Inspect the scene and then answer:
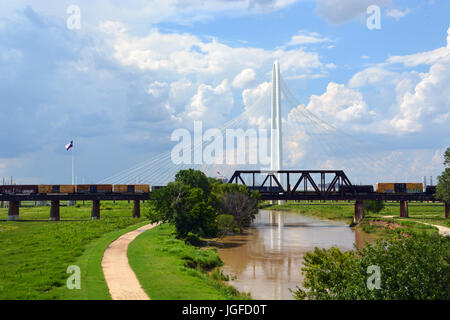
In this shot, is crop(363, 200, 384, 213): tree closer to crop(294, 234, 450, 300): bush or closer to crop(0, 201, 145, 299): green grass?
crop(0, 201, 145, 299): green grass

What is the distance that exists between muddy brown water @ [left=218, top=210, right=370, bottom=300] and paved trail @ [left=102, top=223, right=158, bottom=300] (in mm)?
9216

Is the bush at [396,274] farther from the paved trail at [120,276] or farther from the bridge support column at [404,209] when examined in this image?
the bridge support column at [404,209]

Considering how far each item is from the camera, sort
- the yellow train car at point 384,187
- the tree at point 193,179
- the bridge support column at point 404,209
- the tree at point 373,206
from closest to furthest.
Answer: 1. the tree at point 193,179
2. the bridge support column at point 404,209
3. the tree at point 373,206
4. the yellow train car at point 384,187

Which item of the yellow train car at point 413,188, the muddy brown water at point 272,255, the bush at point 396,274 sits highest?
the yellow train car at point 413,188

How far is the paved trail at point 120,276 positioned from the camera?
77.6 ft

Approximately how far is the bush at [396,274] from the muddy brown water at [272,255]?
223 inches

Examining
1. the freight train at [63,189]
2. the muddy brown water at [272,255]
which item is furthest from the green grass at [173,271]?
the freight train at [63,189]

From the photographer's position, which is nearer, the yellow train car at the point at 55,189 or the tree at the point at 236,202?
the tree at the point at 236,202

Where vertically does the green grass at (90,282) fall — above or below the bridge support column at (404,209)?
below

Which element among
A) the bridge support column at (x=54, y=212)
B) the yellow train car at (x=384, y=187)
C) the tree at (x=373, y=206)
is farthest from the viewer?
the yellow train car at (x=384, y=187)

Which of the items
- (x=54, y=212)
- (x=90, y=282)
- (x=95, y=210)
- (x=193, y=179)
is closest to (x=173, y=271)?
(x=90, y=282)
